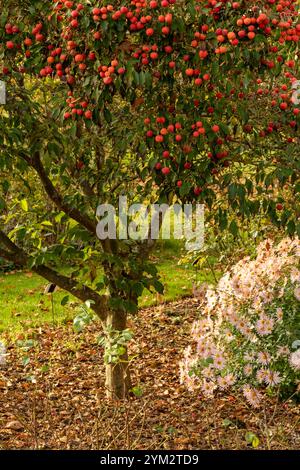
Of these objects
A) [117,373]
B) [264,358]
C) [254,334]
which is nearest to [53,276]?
[117,373]

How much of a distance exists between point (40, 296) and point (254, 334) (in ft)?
17.2

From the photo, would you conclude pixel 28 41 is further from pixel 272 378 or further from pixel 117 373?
pixel 117 373

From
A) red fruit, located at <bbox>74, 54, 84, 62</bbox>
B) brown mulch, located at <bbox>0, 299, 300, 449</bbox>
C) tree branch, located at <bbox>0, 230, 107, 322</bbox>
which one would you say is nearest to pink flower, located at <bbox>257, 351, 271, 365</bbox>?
brown mulch, located at <bbox>0, 299, 300, 449</bbox>

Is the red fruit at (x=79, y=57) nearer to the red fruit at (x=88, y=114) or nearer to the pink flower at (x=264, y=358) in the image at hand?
the red fruit at (x=88, y=114)

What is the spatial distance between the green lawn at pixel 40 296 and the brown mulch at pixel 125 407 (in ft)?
1.44

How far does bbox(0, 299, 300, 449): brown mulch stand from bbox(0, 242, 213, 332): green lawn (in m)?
0.44

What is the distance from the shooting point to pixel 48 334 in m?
7.70

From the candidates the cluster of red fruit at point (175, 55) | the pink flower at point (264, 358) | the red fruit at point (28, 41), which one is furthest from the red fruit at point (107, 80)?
the pink flower at point (264, 358)

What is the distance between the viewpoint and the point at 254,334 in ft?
15.5

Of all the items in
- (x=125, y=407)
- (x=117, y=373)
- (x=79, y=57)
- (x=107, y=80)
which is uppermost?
(x=79, y=57)

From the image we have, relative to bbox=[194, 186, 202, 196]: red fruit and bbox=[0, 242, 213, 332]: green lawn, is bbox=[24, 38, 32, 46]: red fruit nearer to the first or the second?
bbox=[194, 186, 202, 196]: red fruit

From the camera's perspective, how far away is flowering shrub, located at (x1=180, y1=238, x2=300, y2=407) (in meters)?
4.62

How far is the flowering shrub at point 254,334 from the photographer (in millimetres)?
4625
